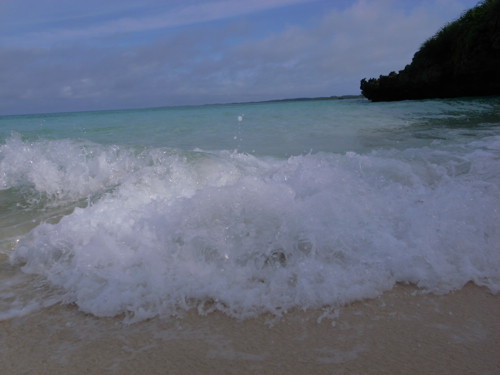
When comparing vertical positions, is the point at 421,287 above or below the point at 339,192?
below

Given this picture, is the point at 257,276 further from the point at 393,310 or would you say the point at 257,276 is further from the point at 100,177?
the point at 100,177

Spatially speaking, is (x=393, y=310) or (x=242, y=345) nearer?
(x=242, y=345)

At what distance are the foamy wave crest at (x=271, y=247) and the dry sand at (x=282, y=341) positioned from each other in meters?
0.11

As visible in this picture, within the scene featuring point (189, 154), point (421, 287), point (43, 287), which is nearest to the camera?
point (421, 287)

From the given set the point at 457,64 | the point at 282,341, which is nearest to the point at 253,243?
the point at 282,341

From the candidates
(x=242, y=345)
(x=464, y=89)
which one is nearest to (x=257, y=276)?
(x=242, y=345)

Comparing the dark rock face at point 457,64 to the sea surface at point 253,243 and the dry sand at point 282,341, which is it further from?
the dry sand at point 282,341

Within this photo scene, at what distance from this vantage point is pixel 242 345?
170 cm

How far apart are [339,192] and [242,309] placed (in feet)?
4.70

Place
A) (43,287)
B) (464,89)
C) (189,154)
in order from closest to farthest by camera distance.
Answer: (43,287), (189,154), (464,89)

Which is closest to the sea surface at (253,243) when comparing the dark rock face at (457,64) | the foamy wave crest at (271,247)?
the foamy wave crest at (271,247)

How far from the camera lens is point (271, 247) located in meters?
2.46

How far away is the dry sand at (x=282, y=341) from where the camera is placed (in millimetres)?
1551

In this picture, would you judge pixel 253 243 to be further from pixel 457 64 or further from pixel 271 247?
pixel 457 64
